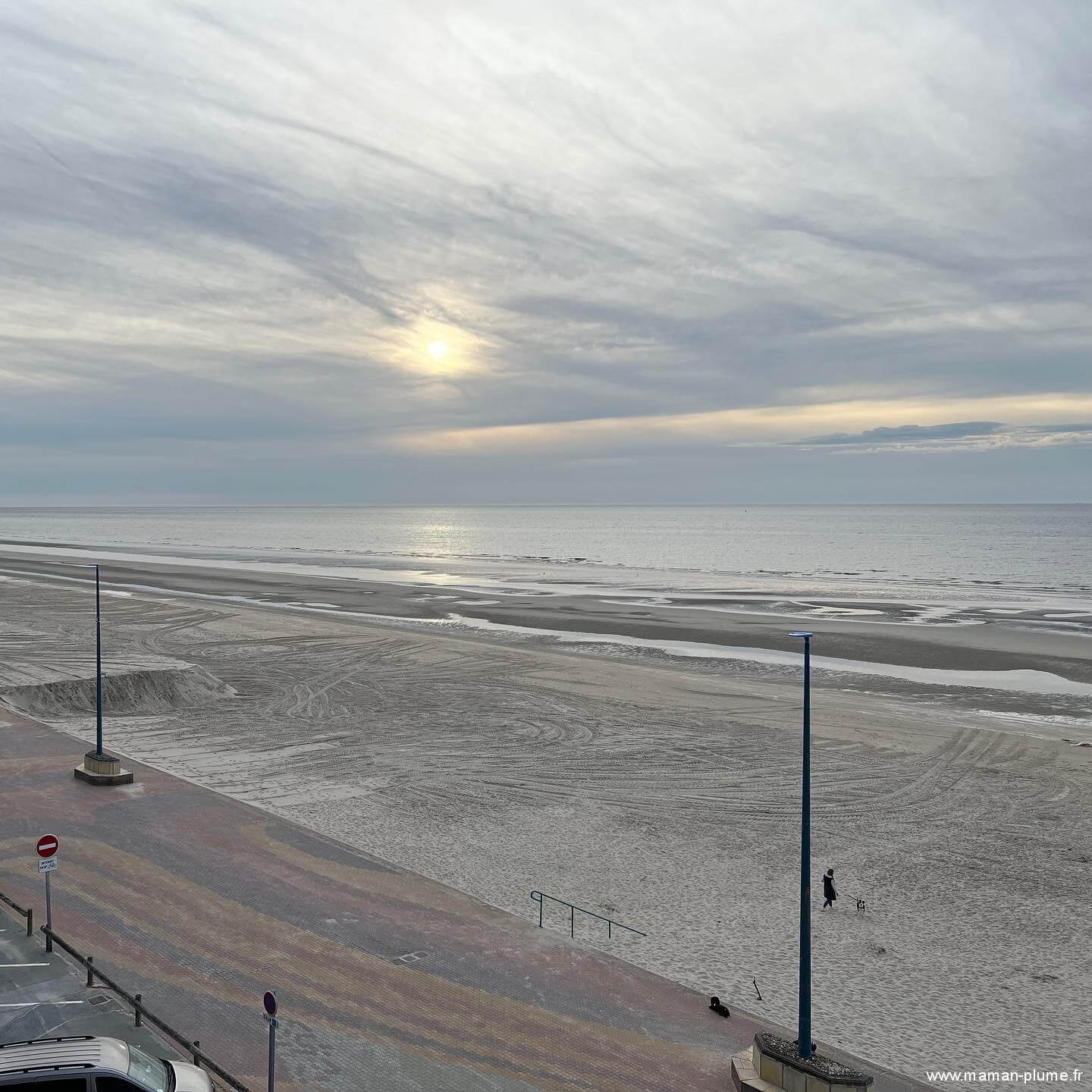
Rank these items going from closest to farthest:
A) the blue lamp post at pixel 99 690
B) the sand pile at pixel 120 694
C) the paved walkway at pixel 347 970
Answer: the paved walkway at pixel 347 970, the blue lamp post at pixel 99 690, the sand pile at pixel 120 694

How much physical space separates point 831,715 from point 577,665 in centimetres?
1517

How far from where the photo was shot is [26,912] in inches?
687

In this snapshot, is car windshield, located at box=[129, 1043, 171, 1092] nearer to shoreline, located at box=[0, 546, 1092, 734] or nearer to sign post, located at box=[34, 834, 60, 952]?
Answer: sign post, located at box=[34, 834, 60, 952]

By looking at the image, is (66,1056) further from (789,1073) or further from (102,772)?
(102,772)

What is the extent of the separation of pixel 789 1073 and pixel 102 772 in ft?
71.6

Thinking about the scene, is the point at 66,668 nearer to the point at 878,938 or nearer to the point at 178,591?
the point at 878,938

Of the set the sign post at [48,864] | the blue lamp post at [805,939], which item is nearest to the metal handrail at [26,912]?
the sign post at [48,864]

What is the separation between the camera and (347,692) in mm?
43219

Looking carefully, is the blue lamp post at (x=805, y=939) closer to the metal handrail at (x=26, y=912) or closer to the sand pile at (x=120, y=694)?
the metal handrail at (x=26, y=912)

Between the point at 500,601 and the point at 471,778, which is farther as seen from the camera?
the point at 500,601

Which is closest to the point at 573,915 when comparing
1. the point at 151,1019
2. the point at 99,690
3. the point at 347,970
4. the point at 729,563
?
the point at 347,970

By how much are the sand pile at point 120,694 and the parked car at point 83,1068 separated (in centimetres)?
2973

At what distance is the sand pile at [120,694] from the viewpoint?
3862 cm

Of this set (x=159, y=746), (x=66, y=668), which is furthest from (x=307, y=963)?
(x=66, y=668)
